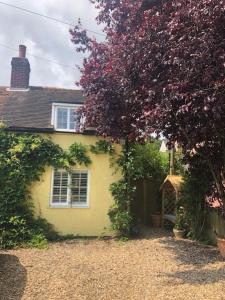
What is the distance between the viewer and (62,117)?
47.6ft

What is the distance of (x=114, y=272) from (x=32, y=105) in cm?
897

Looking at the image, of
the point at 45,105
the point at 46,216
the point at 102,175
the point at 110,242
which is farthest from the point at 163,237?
the point at 45,105

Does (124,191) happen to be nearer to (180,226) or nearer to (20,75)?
(180,226)

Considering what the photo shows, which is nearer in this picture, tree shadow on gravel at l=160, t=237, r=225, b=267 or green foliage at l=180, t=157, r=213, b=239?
tree shadow on gravel at l=160, t=237, r=225, b=267

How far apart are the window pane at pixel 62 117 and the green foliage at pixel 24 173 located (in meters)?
0.81

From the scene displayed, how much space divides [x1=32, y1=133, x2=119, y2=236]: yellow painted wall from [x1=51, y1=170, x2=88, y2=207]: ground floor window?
183mm

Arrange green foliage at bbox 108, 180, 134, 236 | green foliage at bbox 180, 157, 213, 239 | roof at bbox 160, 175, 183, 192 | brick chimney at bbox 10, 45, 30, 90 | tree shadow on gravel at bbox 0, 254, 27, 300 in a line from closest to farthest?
tree shadow on gravel at bbox 0, 254, 27, 300 → green foliage at bbox 180, 157, 213, 239 → green foliage at bbox 108, 180, 134, 236 → roof at bbox 160, 175, 183, 192 → brick chimney at bbox 10, 45, 30, 90

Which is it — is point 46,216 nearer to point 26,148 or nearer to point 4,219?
point 4,219

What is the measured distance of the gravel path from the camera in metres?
7.54

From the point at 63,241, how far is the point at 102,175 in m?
2.77

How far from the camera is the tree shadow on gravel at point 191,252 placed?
10.2 metres

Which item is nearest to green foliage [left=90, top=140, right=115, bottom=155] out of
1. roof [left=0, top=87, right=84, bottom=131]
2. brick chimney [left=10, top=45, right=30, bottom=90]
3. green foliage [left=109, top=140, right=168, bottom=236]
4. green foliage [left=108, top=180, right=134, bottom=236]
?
green foliage [left=109, top=140, right=168, bottom=236]

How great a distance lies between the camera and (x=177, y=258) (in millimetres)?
10648

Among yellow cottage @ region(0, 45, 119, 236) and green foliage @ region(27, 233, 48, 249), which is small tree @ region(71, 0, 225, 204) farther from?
green foliage @ region(27, 233, 48, 249)
